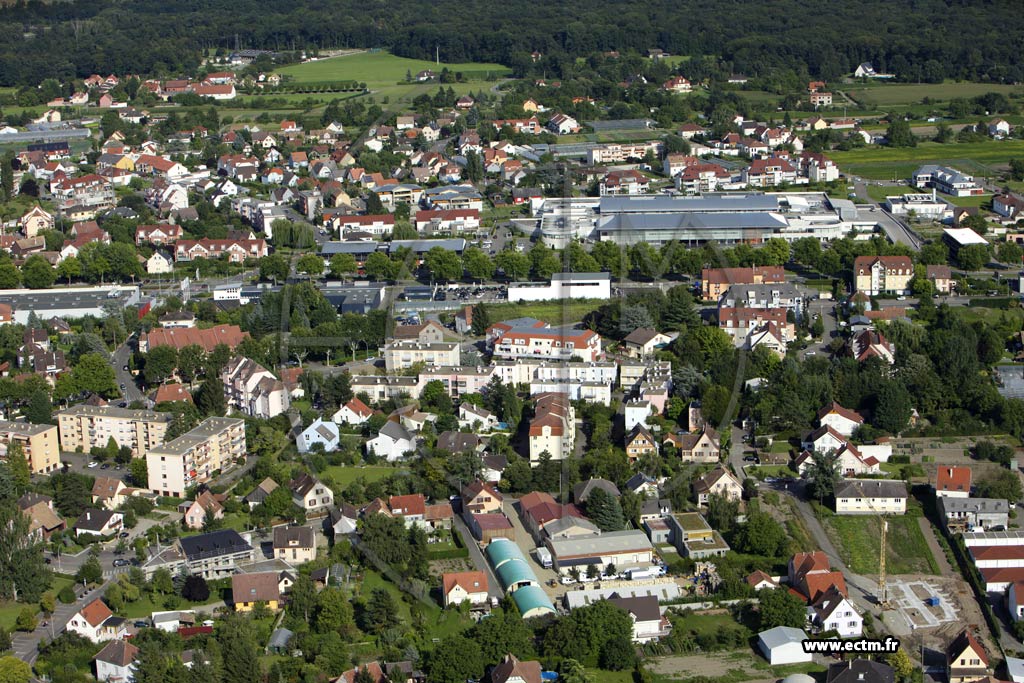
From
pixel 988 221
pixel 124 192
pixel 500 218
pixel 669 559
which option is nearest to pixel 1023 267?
pixel 988 221

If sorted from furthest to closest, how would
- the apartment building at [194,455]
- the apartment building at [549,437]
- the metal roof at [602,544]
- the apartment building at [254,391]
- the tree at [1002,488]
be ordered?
1. the apartment building at [254,391]
2. the apartment building at [549,437]
3. the apartment building at [194,455]
4. the tree at [1002,488]
5. the metal roof at [602,544]

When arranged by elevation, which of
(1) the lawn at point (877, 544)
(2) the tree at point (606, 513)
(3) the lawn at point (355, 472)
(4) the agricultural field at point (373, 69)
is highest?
(4) the agricultural field at point (373, 69)

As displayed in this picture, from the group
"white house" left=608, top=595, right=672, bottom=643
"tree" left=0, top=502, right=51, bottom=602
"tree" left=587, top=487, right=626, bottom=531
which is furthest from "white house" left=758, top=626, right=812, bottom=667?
"tree" left=0, top=502, right=51, bottom=602

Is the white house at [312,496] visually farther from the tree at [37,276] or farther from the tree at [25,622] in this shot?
the tree at [37,276]

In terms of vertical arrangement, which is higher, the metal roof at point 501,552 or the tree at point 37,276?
the metal roof at point 501,552

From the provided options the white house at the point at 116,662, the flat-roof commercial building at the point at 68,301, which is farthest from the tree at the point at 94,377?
the white house at the point at 116,662

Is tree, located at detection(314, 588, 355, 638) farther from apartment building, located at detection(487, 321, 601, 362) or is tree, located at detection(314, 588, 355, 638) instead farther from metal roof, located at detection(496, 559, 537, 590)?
apartment building, located at detection(487, 321, 601, 362)

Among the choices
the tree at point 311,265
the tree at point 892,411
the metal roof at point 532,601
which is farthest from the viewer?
the tree at point 311,265

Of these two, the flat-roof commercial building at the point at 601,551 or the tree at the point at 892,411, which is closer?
the flat-roof commercial building at the point at 601,551
